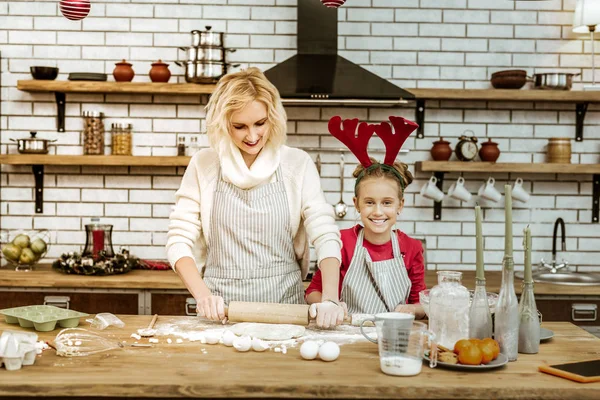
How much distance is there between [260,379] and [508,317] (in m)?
0.74

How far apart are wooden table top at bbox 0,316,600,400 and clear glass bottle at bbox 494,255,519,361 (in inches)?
2.0

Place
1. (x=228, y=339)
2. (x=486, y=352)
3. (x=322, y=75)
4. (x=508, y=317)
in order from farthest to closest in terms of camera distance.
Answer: (x=322, y=75)
(x=228, y=339)
(x=508, y=317)
(x=486, y=352)

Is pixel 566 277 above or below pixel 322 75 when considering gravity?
below

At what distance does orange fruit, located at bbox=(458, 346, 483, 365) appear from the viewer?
1903 millimetres

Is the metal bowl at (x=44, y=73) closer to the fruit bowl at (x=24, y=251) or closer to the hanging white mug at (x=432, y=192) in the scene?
the fruit bowl at (x=24, y=251)

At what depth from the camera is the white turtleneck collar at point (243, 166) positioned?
2770 millimetres

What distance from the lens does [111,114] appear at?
4617 millimetres

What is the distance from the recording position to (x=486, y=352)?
1.92 m

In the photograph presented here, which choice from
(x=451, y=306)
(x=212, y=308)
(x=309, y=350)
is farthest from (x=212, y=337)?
(x=451, y=306)

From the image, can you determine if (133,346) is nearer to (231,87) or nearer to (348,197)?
(231,87)

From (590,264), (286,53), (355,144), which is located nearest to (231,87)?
(355,144)

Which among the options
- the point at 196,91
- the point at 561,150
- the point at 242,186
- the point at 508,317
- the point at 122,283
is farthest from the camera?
the point at 561,150

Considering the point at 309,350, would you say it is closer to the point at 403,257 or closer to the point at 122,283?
the point at 403,257

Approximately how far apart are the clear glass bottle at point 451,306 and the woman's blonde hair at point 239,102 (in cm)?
97
